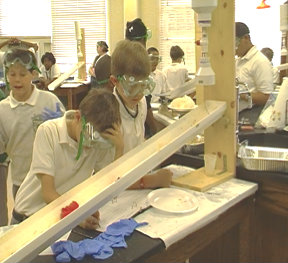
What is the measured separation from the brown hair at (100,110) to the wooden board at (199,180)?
380mm

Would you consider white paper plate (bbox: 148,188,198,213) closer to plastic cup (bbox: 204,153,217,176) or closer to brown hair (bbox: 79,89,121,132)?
plastic cup (bbox: 204,153,217,176)

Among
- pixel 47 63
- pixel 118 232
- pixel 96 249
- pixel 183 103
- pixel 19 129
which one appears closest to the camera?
pixel 96 249

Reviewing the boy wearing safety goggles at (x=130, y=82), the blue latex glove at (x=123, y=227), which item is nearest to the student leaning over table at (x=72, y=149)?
the boy wearing safety goggles at (x=130, y=82)

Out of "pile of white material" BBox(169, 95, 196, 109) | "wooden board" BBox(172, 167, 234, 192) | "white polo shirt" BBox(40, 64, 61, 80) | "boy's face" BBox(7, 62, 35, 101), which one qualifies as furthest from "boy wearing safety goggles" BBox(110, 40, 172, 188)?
"white polo shirt" BBox(40, 64, 61, 80)

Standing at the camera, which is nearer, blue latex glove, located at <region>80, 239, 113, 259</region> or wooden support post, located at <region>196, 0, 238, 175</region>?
blue latex glove, located at <region>80, 239, 113, 259</region>

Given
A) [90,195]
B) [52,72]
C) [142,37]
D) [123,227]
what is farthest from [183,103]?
[52,72]

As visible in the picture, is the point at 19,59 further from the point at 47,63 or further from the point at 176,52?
the point at 47,63

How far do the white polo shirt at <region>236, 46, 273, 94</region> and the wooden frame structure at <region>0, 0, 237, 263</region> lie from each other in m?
1.77

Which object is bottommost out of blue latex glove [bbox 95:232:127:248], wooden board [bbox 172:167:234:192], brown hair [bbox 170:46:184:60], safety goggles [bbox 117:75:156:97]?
blue latex glove [bbox 95:232:127:248]

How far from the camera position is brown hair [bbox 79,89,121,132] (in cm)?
144

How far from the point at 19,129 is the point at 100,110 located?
86 cm

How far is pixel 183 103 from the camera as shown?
9.68 feet

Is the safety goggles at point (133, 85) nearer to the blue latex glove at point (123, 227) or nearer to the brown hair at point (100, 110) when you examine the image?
the brown hair at point (100, 110)

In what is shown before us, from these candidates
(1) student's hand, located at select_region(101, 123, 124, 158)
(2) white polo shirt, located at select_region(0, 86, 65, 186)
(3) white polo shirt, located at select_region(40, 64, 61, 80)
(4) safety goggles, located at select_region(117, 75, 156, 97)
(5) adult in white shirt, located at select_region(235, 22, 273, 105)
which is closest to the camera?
(1) student's hand, located at select_region(101, 123, 124, 158)
